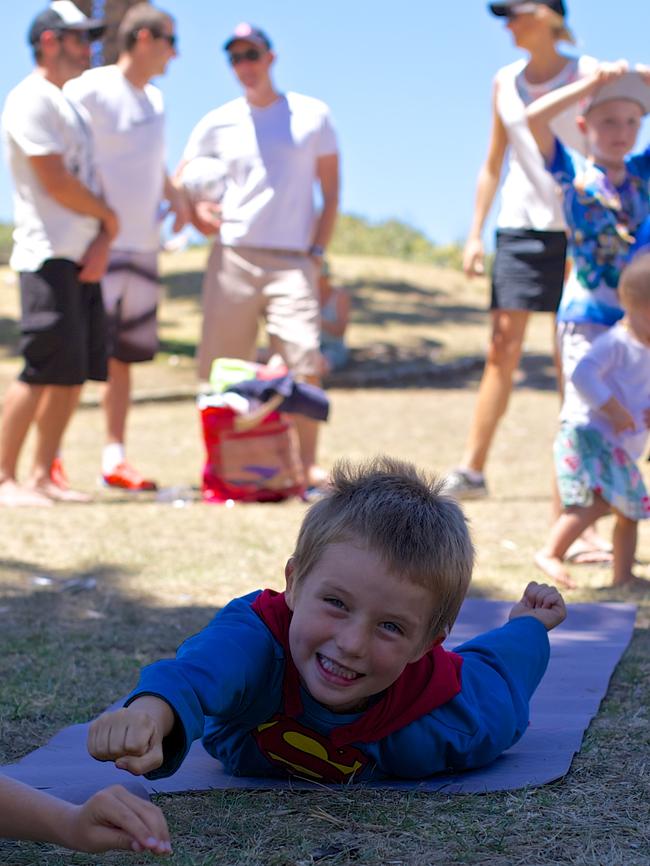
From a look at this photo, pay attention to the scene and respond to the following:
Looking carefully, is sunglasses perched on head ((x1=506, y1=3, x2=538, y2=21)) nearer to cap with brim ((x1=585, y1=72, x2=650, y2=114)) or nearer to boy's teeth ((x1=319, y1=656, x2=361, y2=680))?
Result: cap with brim ((x1=585, y1=72, x2=650, y2=114))

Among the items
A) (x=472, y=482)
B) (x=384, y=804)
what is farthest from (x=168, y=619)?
(x=472, y=482)

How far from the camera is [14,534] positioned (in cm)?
538

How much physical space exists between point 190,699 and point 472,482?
4.23 metres

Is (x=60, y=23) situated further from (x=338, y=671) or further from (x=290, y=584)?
(x=338, y=671)

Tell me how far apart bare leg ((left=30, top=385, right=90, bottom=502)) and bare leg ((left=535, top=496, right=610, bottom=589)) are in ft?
8.35

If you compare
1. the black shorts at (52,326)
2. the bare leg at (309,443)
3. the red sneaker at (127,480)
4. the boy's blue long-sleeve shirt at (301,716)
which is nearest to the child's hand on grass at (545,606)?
the boy's blue long-sleeve shirt at (301,716)

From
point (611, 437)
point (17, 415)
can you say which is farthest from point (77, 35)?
point (611, 437)

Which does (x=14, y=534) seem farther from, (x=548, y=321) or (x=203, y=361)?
(x=548, y=321)

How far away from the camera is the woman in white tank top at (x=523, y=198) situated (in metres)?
5.73

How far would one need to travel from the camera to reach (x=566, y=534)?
4.57 metres

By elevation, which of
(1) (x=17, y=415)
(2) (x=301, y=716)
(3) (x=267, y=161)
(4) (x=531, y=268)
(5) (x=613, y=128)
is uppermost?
(5) (x=613, y=128)

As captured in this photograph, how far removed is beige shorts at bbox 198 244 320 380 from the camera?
268 inches

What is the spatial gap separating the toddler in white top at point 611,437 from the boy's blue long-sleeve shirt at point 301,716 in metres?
1.71

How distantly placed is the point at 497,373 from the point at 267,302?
143 cm
